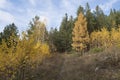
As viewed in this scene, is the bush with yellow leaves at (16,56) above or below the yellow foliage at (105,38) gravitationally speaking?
below

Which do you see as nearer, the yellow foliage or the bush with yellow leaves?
the bush with yellow leaves

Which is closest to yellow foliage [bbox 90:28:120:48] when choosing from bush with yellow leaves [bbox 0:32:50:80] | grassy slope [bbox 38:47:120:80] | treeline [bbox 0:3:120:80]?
treeline [bbox 0:3:120:80]

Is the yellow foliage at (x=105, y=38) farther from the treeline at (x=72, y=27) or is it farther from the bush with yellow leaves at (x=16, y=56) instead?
the bush with yellow leaves at (x=16, y=56)

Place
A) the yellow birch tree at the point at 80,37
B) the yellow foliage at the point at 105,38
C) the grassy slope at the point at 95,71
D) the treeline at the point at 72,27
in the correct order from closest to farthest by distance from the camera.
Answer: the grassy slope at the point at 95,71, the yellow foliage at the point at 105,38, the yellow birch tree at the point at 80,37, the treeline at the point at 72,27

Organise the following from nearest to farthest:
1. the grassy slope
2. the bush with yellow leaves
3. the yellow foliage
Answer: the bush with yellow leaves < the grassy slope < the yellow foliage

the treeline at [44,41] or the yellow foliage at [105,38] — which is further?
the yellow foliage at [105,38]

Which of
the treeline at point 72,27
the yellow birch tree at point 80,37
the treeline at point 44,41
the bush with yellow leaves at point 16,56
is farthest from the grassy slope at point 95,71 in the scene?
the treeline at point 72,27

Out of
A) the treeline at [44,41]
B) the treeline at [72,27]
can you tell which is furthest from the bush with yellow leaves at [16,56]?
the treeline at [72,27]

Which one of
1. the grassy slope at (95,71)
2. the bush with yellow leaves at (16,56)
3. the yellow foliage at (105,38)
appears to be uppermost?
the yellow foliage at (105,38)

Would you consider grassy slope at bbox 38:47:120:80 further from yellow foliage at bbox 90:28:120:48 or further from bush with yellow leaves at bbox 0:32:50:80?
yellow foliage at bbox 90:28:120:48

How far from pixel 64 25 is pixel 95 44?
1464 centimetres

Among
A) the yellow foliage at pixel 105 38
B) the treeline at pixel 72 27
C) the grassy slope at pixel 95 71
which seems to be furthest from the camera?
the treeline at pixel 72 27

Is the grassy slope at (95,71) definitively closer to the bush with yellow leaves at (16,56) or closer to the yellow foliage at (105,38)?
the bush with yellow leaves at (16,56)

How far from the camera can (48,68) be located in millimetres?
24141
